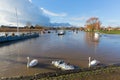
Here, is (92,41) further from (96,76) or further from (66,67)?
(96,76)

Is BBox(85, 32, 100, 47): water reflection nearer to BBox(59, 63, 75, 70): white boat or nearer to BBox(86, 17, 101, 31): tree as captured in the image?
BBox(59, 63, 75, 70): white boat

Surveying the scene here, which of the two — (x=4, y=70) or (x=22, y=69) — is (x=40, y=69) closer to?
(x=22, y=69)

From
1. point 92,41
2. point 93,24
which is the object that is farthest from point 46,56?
point 93,24

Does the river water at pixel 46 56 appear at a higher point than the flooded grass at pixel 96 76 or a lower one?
lower

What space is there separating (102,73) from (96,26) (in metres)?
123

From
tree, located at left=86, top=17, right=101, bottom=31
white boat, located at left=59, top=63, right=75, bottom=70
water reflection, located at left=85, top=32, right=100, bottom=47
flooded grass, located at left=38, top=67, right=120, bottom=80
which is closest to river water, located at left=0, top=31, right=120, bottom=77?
white boat, located at left=59, top=63, right=75, bottom=70

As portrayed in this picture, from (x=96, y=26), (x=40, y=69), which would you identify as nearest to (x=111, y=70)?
(x=40, y=69)

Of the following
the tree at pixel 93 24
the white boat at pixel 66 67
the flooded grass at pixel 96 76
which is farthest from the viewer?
the tree at pixel 93 24

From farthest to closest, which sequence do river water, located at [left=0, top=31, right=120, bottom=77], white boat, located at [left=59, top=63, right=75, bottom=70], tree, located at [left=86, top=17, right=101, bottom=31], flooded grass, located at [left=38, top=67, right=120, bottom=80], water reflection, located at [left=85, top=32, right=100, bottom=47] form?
1. tree, located at [left=86, top=17, right=101, bottom=31]
2. water reflection, located at [left=85, top=32, right=100, bottom=47]
3. river water, located at [left=0, top=31, right=120, bottom=77]
4. white boat, located at [left=59, top=63, right=75, bottom=70]
5. flooded grass, located at [left=38, top=67, right=120, bottom=80]

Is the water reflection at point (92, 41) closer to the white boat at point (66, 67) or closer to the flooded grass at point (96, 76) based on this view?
the white boat at point (66, 67)

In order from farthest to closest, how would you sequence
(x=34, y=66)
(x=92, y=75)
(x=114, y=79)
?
1. (x=34, y=66)
2. (x=92, y=75)
3. (x=114, y=79)

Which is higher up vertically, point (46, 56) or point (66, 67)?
point (66, 67)

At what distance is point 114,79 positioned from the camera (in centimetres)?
882

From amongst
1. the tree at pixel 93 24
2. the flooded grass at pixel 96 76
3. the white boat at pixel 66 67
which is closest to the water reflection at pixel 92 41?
the white boat at pixel 66 67
